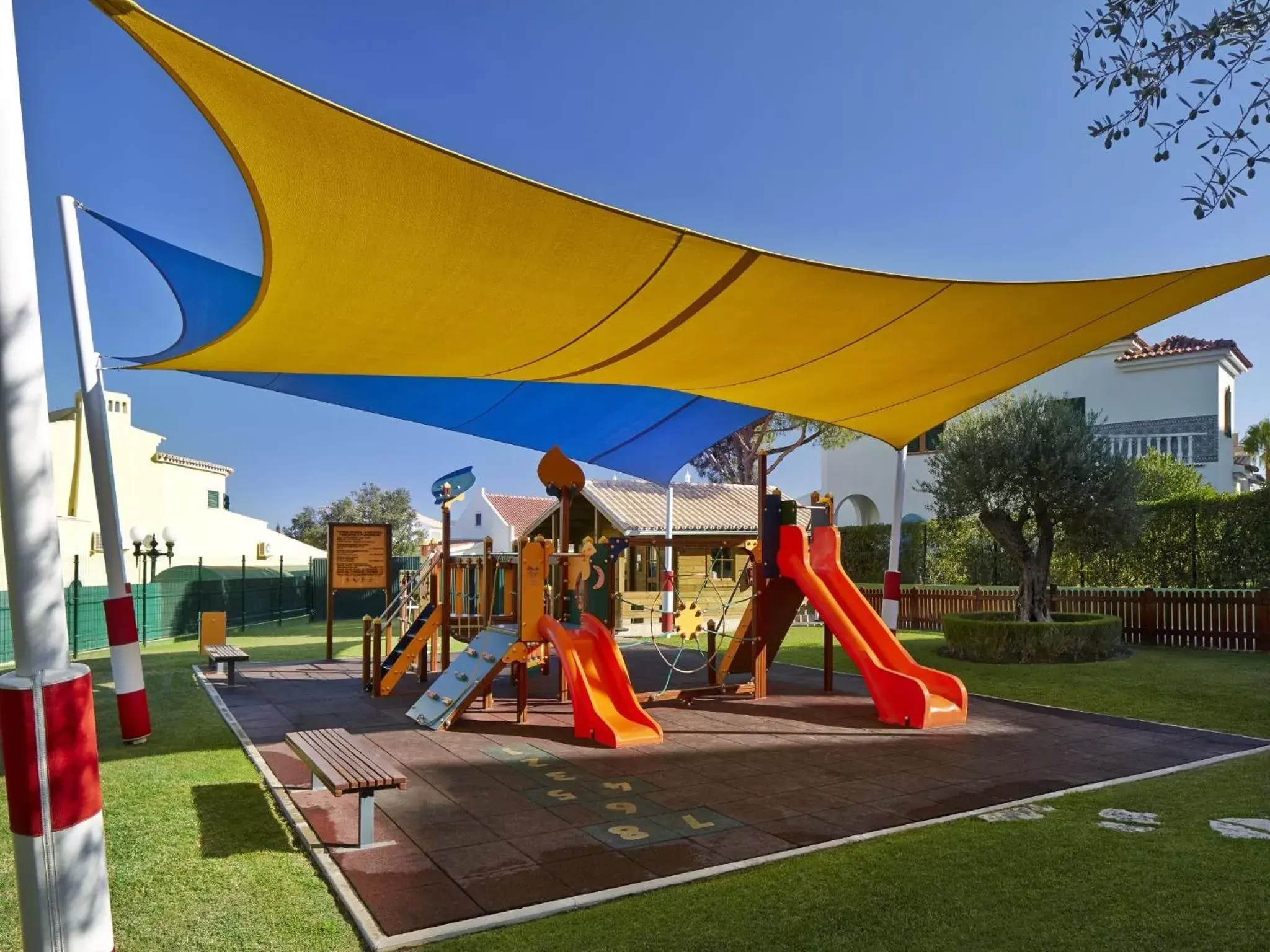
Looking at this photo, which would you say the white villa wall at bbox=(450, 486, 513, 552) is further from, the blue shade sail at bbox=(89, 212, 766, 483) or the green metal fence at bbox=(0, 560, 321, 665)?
the blue shade sail at bbox=(89, 212, 766, 483)

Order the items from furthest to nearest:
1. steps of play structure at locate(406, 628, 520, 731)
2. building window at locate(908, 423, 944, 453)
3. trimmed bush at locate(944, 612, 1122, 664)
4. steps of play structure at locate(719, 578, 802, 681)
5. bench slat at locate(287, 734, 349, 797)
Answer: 1. building window at locate(908, 423, 944, 453)
2. trimmed bush at locate(944, 612, 1122, 664)
3. steps of play structure at locate(719, 578, 802, 681)
4. steps of play structure at locate(406, 628, 520, 731)
5. bench slat at locate(287, 734, 349, 797)

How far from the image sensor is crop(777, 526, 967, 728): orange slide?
26.8 feet

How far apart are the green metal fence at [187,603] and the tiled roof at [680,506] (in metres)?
8.18

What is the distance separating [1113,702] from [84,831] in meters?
9.72

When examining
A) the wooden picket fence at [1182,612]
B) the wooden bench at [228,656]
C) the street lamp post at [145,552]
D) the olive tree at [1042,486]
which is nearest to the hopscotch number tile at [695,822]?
the wooden bench at [228,656]

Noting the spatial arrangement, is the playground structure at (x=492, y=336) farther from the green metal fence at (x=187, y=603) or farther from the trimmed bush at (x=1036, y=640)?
the green metal fence at (x=187, y=603)

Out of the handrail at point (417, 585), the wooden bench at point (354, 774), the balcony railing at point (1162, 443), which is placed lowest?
the wooden bench at point (354, 774)

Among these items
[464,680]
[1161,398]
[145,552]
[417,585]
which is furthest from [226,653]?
[1161,398]

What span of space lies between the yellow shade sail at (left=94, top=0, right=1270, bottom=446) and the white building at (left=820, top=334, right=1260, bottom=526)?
15592 millimetres

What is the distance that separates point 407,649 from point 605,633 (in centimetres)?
318

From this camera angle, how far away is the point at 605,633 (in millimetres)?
8172

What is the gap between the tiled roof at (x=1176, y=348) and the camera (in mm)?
22531

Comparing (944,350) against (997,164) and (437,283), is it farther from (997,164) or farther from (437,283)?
(437,283)

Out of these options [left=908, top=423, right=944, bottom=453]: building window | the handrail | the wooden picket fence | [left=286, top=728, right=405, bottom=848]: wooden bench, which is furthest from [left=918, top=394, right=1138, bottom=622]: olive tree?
[left=286, top=728, right=405, bottom=848]: wooden bench
